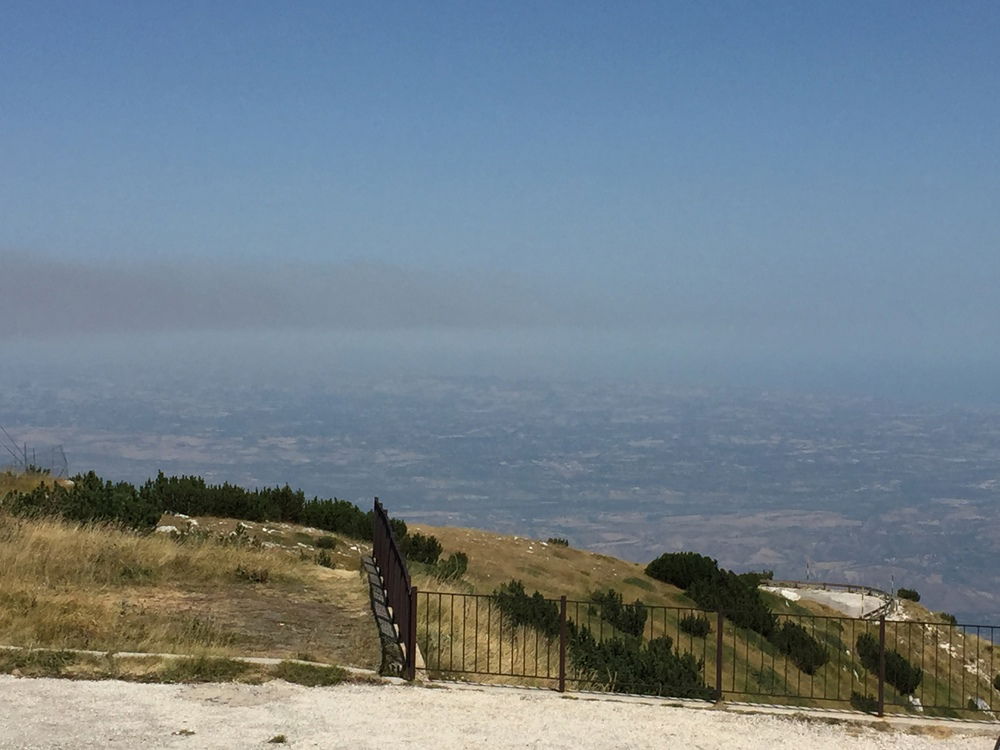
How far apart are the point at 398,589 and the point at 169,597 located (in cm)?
423

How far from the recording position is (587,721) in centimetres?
1215

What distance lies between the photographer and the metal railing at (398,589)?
13.7 meters

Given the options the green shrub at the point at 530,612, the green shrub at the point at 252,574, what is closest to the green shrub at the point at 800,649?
the green shrub at the point at 530,612

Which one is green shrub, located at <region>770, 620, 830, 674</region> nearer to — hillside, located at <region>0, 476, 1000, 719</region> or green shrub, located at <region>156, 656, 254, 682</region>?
hillside, located at <region>0, 476, 1000, 719</region>

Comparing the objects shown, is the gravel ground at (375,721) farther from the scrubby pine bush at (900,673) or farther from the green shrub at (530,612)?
the scrubby pine bush at (900,673)

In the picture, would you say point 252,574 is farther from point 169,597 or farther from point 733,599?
point 733,599

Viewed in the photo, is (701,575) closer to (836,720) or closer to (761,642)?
(761,642)

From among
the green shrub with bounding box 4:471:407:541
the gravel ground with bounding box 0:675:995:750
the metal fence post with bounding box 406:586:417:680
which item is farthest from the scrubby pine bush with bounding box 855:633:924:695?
the metal fence post with bounding box 406:586:417:680

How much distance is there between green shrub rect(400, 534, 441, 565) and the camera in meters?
29.9

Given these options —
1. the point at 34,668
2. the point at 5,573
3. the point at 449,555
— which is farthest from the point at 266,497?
the point at 34,668

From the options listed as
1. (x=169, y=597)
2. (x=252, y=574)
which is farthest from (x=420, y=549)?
(x=169, y=597)

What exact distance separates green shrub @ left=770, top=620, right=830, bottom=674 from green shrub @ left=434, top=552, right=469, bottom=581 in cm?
977

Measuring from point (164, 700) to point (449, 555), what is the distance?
859 inches

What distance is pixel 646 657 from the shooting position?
64.9 feet
